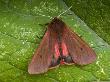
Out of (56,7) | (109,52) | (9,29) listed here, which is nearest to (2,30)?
(9,29)

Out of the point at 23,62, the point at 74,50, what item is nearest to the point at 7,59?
the point at 23,62

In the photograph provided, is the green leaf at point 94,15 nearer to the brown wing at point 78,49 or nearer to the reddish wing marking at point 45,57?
the brown wing at point 78,49

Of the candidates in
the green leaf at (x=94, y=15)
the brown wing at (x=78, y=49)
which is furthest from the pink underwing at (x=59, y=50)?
the green leaf at (x=94, y=15)

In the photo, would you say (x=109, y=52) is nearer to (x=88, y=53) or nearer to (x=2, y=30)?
(x=88, y=53)

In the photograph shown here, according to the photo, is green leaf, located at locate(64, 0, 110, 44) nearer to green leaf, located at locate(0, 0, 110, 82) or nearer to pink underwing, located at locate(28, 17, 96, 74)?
green leaf, located at locate(0, 0, 110, 82)

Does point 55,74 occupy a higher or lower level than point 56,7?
lower

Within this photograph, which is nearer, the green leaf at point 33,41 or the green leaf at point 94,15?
the green leaf at point 33,41

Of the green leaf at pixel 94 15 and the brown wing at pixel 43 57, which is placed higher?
the green leaf at pixel 94 15
